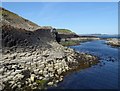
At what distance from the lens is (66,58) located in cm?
4656

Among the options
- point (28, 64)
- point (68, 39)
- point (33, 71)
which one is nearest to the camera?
point (33, 71)

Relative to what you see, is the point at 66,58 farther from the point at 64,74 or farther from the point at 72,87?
the point at 72,87

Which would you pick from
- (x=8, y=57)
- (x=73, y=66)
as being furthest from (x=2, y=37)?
(x=73, y=66)

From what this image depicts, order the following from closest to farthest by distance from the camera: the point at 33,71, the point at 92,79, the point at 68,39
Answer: the point at 33,71
the point at 92,79
the point at 68,39

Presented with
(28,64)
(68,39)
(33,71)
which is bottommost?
(33,71)

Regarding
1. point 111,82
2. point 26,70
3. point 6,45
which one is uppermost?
point 6,45

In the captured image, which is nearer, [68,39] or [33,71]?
[33,71]

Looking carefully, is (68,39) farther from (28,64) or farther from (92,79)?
(92,79)

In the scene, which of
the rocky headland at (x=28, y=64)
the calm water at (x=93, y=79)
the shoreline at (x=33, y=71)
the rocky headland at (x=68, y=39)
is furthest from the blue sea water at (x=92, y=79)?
the rocky headland at (x=68, y=39)

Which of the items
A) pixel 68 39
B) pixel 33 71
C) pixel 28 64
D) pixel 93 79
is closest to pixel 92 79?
pixel 93 79

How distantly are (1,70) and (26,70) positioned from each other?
381cm

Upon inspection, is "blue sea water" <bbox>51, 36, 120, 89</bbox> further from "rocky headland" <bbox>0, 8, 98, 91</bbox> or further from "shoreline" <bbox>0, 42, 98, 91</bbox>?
"rocky headland" <bbox>0, 8, 98, 91</bbox>

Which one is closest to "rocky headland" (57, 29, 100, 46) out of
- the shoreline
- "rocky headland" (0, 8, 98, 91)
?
"rocky headland" (0, 8, 98, 91)

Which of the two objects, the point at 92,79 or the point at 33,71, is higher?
the point at 33,71
